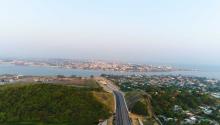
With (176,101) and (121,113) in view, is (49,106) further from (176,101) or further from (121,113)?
(176,101)

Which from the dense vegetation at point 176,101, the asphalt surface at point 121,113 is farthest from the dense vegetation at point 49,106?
the dense vegetation at point 176,101

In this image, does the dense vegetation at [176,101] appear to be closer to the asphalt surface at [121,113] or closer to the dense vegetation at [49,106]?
the asphalt surface at [121,113]

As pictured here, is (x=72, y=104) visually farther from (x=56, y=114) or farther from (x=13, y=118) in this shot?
(x=13, y=118)

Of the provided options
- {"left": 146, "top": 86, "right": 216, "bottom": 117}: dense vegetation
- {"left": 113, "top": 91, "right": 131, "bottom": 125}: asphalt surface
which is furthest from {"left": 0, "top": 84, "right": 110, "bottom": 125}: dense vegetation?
{"left": 146, "top": 86, "right": 216, "bottom": 117}: dense vegetation

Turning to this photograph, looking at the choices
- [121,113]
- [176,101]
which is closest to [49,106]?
[121,113]

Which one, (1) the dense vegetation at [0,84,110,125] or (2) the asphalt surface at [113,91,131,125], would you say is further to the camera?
(1) the dense vegetation at [0,84,110,125]

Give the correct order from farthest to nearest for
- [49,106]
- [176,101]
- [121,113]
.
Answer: [176,101] → [49,106] → [121,113]

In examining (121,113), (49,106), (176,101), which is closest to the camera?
(121,113)

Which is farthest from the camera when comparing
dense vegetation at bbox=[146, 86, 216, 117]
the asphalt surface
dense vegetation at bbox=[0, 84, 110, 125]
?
dense vegetation at bbox=[146, 86, 216, 117]

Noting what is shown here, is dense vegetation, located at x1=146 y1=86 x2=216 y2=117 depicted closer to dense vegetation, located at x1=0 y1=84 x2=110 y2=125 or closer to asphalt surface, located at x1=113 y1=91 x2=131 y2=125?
asphalt surface, located at x1=113 y1=91 x2=131 y2=125
